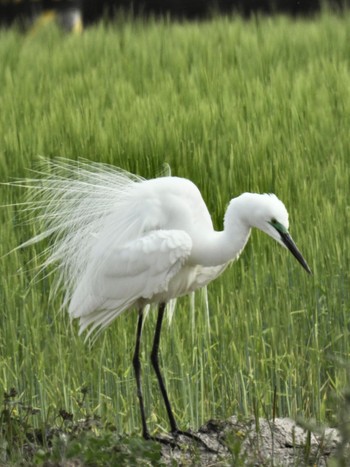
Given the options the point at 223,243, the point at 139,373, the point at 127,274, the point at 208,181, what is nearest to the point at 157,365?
the point at 139,373

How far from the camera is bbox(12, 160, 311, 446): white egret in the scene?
3.51 m

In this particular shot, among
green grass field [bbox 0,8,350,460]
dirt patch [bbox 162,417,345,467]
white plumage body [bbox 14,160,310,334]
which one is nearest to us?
dirt patch [bbox 162,417,345,467]

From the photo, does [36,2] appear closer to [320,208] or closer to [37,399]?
[320,208]

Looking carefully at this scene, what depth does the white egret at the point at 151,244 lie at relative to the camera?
351 cm

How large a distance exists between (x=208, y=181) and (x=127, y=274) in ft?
5.36

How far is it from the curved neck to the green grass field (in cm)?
31

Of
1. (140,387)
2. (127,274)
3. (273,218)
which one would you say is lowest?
(140,387)

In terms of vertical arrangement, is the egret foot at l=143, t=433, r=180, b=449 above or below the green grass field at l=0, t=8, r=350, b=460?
below

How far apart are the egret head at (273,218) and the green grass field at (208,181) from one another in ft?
1.32

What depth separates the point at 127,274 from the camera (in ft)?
11.8

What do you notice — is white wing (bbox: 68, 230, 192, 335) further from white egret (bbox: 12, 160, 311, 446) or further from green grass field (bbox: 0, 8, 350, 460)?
green grass field (bbox: 0, 8, 350, 460)

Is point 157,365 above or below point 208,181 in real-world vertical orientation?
below

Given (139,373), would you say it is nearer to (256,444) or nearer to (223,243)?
(223,243)

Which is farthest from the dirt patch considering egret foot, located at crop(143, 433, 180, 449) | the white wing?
the white wing
